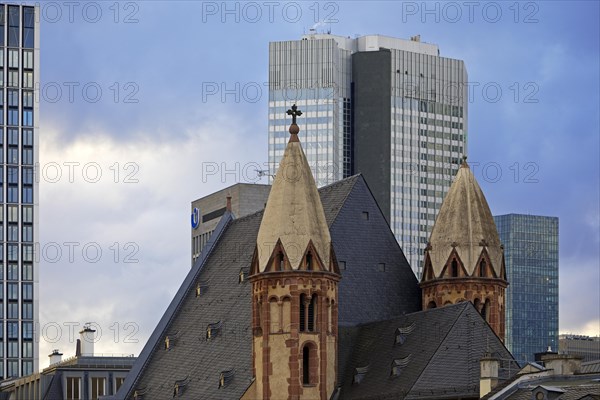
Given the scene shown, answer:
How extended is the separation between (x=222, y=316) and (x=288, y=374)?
14456mm

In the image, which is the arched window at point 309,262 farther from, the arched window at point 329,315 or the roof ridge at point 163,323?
the roof ridge at point 163,323

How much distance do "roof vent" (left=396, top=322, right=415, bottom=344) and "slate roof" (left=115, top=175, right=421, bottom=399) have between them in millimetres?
6436

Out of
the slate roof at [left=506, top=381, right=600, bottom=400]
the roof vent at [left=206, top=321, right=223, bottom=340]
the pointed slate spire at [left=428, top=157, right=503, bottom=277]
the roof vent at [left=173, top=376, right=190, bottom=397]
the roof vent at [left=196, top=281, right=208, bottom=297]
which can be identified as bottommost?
the slate roof at [left=506, top=381, right=600, bottom=400]

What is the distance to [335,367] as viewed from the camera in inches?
4328

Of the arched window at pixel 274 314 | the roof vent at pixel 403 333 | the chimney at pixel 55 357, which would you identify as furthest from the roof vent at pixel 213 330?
the chimney at pixel 55 357

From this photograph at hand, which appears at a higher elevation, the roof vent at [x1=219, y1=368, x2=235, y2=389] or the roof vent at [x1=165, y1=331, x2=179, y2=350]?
the roof vent at [x1=165, y1=331, x2=179, y2=350]

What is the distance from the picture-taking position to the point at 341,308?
114 metres

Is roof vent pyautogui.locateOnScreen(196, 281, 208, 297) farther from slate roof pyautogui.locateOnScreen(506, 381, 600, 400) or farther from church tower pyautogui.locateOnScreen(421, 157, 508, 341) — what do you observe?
slate roof pyautogui.locateOnScreen(506, 381, 600, 400)

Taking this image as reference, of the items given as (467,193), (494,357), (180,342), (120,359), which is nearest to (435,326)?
(494,357)

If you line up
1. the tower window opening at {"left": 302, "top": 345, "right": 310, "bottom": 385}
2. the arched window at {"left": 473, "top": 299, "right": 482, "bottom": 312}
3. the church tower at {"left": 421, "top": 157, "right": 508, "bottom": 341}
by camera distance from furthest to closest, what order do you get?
the church tower at {"left": 421, "top": 157, "right": 508, "bottom": 341} < the arched window at {"left": 473, "top": 299, "right": 482, "bottom": 312} < the tower window opening at {"left": 302, "top": 345, "right": 310, "bottom": 385}

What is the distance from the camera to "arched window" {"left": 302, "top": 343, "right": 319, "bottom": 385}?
10844 centimetres

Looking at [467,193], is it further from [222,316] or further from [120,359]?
[120,359]

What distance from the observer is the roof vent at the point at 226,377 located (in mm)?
114363

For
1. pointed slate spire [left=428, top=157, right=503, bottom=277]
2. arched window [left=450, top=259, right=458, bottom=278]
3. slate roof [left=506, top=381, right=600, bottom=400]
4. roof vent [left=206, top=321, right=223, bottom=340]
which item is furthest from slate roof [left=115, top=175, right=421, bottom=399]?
slate roof [left=506, top=381, right=600, bottom=400]
